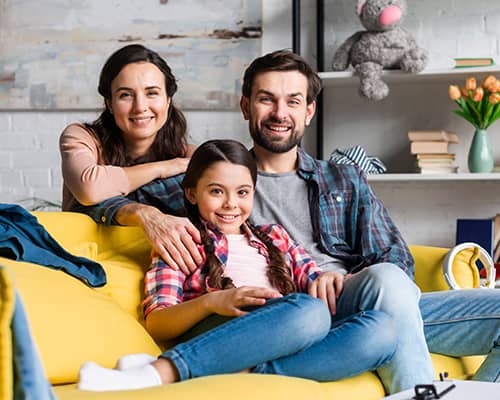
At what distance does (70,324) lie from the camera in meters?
1.68

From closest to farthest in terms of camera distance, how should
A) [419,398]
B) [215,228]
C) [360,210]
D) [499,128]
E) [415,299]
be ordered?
[419,398], [415,299], [215,228], [360,210], [499,128]

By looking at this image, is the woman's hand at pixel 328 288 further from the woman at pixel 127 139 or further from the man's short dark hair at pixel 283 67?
the man's short dark hair at pixel 283 67

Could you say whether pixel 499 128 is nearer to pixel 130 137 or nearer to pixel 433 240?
pixel 433 240

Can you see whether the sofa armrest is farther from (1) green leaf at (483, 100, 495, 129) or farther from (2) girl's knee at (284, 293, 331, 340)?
(1) green leaf at (483, 100, 495, 129)

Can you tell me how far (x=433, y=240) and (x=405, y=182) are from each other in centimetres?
28

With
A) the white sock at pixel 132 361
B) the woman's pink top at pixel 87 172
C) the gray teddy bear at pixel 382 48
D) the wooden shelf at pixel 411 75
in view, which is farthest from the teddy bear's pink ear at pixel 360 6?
the white sock at pixel 132 361

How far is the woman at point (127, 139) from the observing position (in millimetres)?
2324

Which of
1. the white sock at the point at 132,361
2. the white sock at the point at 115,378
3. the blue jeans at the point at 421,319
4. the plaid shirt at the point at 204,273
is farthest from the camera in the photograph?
the plaid shirt at the point at 204,273

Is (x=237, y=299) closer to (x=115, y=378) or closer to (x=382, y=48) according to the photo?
(x=115, y=378)

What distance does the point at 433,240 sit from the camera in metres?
3.74

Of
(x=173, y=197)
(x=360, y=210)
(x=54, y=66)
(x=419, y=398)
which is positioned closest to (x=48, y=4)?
(x=54, y=66)

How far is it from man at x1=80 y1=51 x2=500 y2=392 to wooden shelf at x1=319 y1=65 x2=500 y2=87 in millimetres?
1098

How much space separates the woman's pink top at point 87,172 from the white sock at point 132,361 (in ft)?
2.63

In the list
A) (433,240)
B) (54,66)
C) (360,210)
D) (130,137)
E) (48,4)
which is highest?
(48,4)
